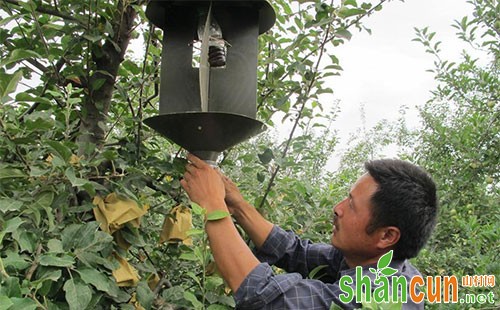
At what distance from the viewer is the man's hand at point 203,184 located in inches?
56.2

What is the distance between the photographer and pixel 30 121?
117cm

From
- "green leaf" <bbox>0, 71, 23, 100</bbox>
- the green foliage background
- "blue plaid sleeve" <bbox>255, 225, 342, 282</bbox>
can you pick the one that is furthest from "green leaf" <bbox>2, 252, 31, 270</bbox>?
"blue plaid sleeve" <bbox>255, 225, 342, 282</bbox>

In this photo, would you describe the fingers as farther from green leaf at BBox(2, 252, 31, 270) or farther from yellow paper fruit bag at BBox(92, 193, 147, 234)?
green leaf at BBox(2, 252, 31, 270)

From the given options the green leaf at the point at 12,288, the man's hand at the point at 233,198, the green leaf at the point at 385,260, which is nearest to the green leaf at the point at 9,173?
the green leaf at the point at 12,288

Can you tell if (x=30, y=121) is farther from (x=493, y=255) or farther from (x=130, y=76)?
(x=493, y=255)

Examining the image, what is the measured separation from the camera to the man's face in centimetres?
163

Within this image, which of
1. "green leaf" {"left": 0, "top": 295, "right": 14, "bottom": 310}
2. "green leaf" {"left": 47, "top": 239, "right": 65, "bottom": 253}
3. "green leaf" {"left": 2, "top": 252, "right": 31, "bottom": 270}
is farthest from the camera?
"green leaf" {"left": 47, "top": 239, "right": 65, "bottom": 253}

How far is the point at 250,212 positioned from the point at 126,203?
502 mm

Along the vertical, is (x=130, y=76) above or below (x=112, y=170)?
above

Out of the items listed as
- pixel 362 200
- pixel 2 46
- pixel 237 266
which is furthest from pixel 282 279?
pixel 2 46

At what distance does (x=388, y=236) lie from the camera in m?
1.62

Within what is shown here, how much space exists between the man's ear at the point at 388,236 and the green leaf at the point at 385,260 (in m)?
0.03

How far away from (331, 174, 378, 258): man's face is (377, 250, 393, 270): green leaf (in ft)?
0.17

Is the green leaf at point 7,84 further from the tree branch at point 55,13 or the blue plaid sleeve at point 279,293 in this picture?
the blue plaid sleeve at point 279,293
